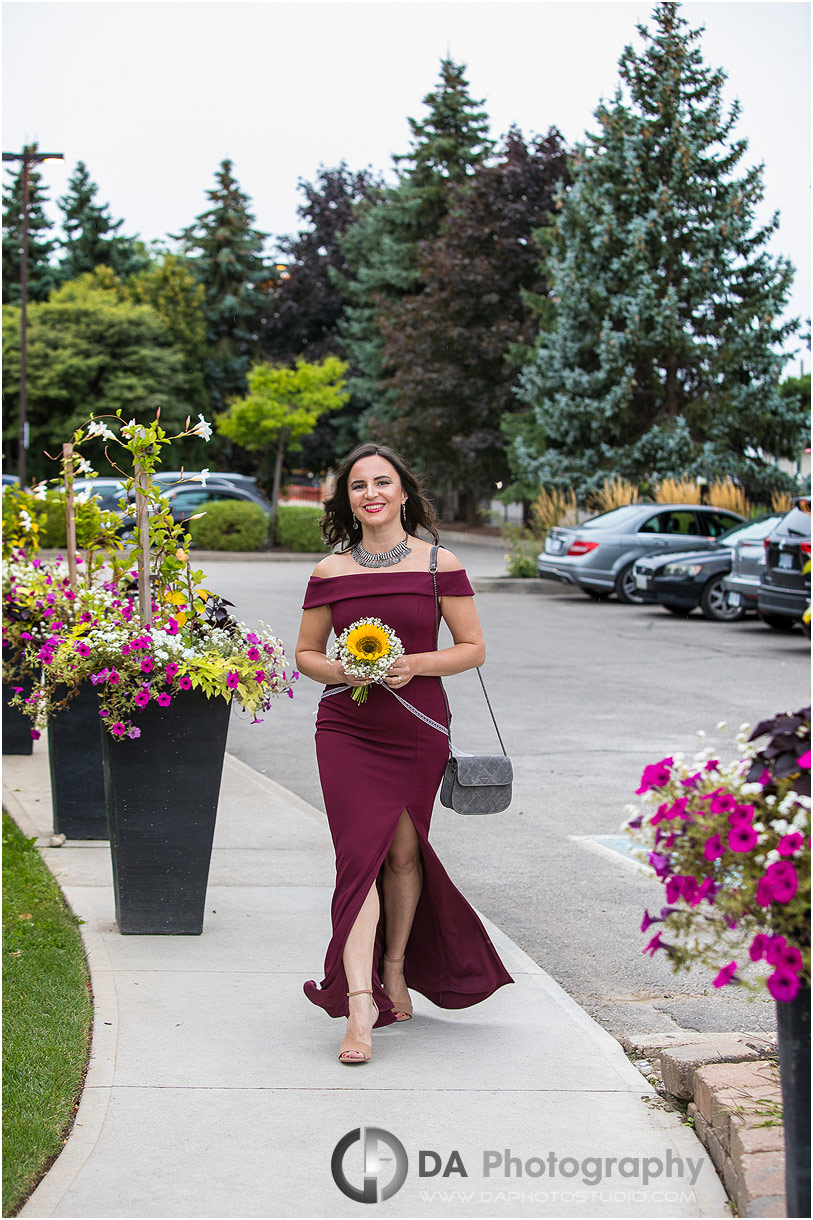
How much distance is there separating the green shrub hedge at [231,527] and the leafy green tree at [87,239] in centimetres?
3194

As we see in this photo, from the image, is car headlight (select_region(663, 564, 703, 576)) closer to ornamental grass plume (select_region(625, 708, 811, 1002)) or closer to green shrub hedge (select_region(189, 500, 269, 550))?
green shrub hedge (select_region(189, 500, 269, 550))

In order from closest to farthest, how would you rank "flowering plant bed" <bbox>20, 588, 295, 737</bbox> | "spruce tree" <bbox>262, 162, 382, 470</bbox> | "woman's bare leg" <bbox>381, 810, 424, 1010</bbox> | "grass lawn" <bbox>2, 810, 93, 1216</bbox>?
"grass lawn" <bbox>2, 810, 93, 1216</bbox>
"woman's bare leg" <bbox>381, 810, 424, 1010</bbox>
"flowering plant bed" <bbox>20, 588, 295, 737</bbox>
"spruce tree" <bbox>262, 162, 382, 470</bbox>

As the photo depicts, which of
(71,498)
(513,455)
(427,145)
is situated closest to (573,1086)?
(71,498)

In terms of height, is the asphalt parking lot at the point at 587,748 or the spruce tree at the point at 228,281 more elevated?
the spruce tree at the point at 228,281

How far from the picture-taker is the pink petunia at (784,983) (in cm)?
254

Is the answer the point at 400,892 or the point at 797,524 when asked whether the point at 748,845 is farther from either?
the point at 797,524

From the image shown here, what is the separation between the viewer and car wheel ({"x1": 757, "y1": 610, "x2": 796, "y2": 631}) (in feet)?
58.6

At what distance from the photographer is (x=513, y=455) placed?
130ft

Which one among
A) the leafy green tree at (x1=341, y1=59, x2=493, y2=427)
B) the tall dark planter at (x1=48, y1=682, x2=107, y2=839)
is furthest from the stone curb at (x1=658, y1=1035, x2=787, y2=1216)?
the leafy green tree at (x1=341, y1=59, x2=493, y2=427)

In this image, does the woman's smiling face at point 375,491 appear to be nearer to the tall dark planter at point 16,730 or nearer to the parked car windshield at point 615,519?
the tall dark planter at point 16,730

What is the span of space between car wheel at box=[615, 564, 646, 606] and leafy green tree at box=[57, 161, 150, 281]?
148ft

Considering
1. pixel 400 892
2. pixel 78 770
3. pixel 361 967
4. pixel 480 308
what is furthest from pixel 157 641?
pixel 480 308

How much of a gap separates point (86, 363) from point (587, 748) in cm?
4503

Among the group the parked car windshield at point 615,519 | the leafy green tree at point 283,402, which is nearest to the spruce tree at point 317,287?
the leafy green tree at point 283,402
